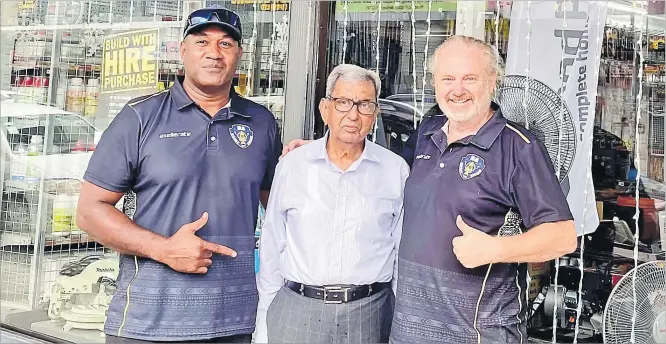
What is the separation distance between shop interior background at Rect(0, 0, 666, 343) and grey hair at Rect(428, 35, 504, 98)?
23 cm

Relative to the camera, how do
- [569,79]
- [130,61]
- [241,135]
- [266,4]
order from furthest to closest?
[130,61]
[266,4]
[569,79]
[241,135]

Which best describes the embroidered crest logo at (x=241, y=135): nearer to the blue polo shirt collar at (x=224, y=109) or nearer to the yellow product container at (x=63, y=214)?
the blue polo shirt collar at (x=224, y=109)

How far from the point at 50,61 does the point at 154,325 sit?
1.89 meters

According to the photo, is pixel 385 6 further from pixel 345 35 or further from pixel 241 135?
pixel 241 135

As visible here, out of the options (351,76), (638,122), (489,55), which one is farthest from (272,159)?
(638,122)

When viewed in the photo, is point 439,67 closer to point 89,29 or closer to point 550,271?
point 550,271

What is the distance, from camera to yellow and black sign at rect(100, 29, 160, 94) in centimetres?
353

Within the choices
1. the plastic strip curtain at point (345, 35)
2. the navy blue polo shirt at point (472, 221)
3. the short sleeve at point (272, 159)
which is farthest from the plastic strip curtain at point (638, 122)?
the short sleeve at point (272, 159)

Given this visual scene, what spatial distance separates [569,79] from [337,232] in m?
1.36

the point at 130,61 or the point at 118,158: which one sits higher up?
the point at 130,61

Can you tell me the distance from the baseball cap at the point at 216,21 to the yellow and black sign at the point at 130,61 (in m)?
0.44

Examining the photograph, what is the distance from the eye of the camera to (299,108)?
330 centimetres

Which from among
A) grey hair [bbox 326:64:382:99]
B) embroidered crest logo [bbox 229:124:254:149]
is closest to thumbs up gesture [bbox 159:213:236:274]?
embroidered crest logo [bbox 229:124:254:149]

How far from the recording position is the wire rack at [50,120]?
12.1ft
